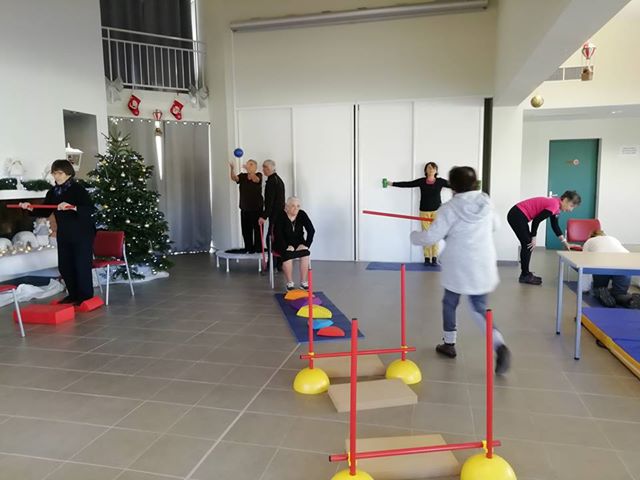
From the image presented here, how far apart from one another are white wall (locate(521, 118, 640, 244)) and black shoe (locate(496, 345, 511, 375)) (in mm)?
7098

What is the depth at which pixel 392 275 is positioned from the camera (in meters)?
7.00

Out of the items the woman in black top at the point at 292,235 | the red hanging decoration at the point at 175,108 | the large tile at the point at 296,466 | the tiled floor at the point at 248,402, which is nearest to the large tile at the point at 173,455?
the tiled floor at the point at 248,402

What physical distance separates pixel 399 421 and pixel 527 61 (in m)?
3.68

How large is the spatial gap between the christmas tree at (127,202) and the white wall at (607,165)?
6881mm

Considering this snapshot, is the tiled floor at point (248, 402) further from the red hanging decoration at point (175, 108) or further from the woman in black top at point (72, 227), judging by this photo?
the red hanging decoration at point (175, 108)

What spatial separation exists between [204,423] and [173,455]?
1.11 ft

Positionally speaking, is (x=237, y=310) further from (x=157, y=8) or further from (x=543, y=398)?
(x=157, y=8)

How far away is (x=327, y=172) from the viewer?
8.23 metres

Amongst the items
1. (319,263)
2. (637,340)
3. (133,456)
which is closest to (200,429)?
(133,456)

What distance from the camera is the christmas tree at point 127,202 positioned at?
6.39 meters

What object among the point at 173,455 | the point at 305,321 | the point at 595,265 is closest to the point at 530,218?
the point at 595,265

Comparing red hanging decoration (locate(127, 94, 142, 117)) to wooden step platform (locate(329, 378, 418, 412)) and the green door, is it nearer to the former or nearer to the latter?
wooden step platform (locate(329, 378, 418, 412))

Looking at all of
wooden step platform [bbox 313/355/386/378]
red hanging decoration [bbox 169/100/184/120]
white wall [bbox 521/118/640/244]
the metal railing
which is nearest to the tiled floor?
wooden step platform [bbox 313/355/386/378]

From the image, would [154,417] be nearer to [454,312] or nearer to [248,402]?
[248,402]
